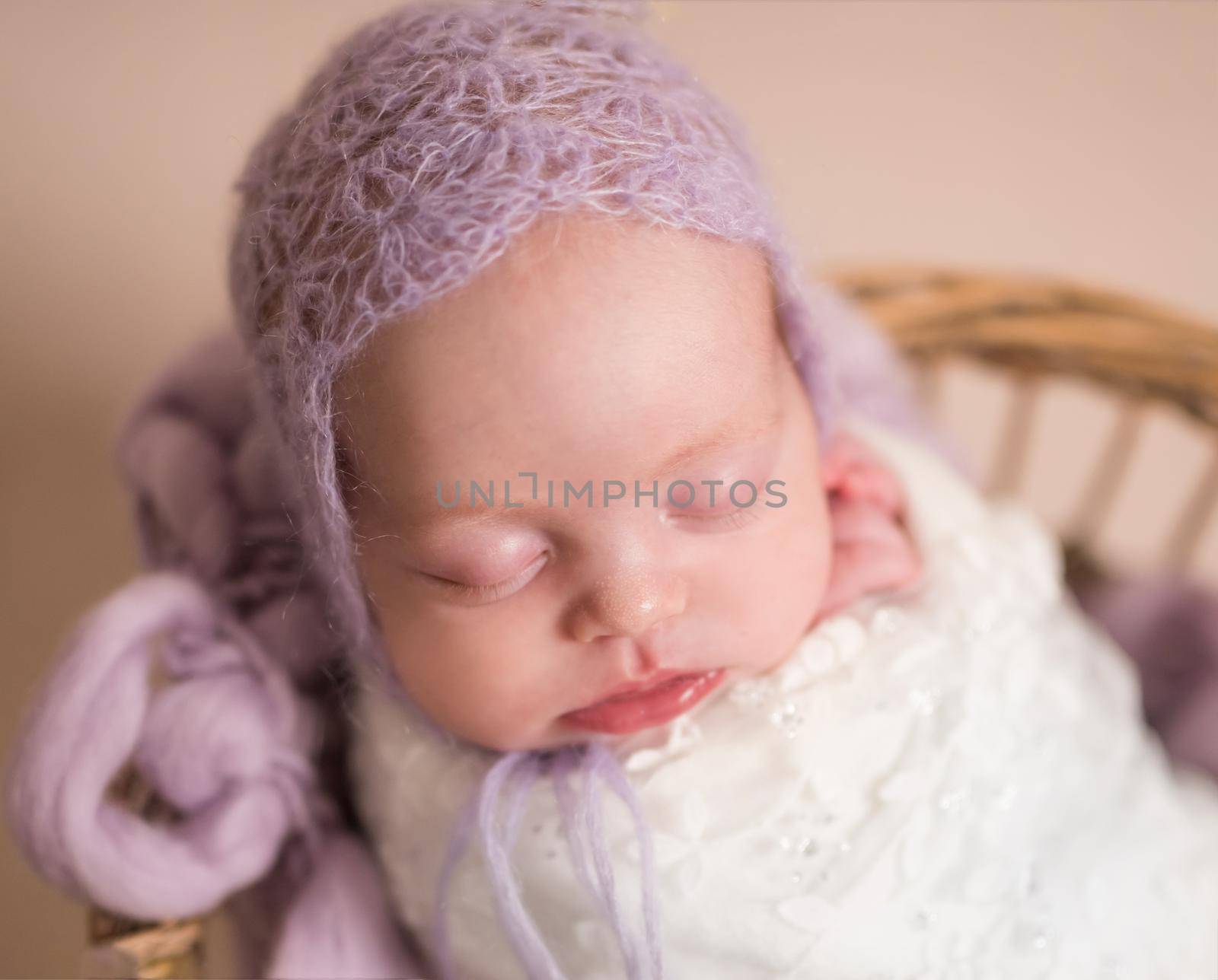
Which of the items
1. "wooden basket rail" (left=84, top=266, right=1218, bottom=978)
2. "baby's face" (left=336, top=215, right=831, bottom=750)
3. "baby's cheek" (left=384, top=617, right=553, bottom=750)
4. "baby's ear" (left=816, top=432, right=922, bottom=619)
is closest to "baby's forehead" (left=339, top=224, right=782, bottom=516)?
"baby's face" (left=336, top=215, right=831, bottom=750)

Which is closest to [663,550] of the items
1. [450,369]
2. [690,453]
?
[690,453]

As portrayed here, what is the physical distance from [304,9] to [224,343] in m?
0.32

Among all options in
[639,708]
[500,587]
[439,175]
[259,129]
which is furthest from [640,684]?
[259,129]

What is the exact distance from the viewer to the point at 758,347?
0.66m

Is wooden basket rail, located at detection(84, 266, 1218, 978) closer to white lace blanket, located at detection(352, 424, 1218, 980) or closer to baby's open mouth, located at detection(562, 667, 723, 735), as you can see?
white lace blanket, located at detection(352, 424, 1218, 980)

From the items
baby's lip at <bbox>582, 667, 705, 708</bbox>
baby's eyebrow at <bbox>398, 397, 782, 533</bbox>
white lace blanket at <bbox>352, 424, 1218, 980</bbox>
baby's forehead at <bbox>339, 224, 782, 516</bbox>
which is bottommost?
white lace blanket at <bbox>352, 424, 1218, 980</bbox>

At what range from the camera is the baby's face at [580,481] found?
581mm

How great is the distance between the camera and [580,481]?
0.60m

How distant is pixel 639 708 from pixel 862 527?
267 millimetres

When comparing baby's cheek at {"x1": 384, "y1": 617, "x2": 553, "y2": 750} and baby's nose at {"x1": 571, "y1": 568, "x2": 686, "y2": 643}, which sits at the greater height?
baby's nose at {"x1": 571, "y1": 568, "x2": 686, "y2": 643}

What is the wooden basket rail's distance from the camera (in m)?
1.07

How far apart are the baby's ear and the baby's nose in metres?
0.21

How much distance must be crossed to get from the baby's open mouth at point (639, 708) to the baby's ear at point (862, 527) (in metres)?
0.14

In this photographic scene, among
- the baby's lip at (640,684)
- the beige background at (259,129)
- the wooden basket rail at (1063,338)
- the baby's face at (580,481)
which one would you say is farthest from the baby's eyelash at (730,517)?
the wooden basket rail at (1063,338)
